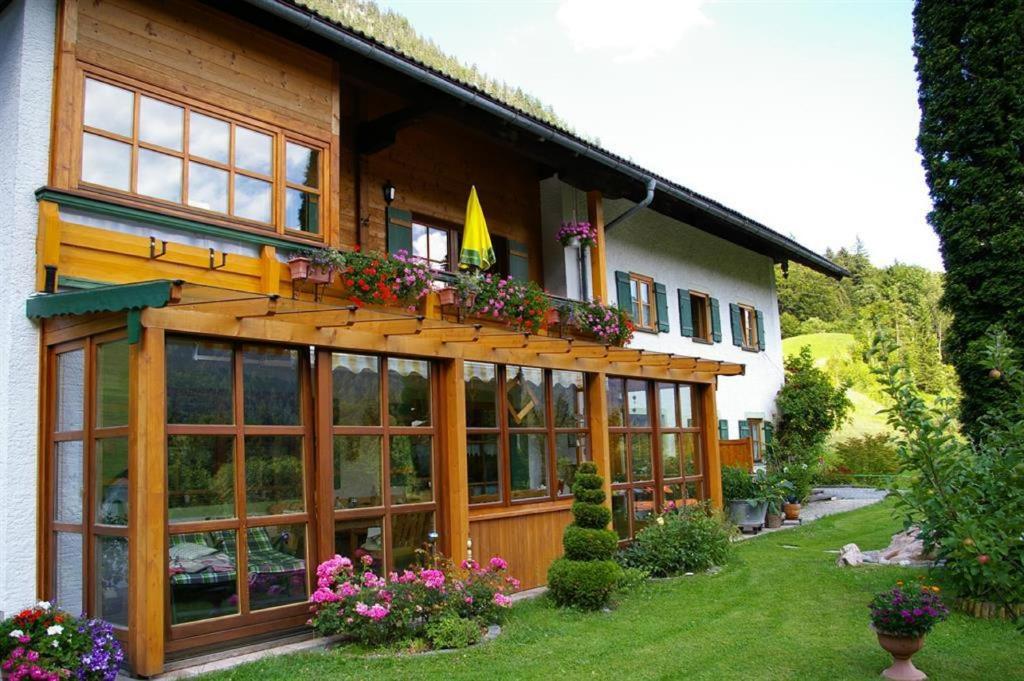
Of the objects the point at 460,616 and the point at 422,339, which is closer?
the point at 460,616

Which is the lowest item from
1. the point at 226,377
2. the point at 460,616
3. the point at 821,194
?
the point at 460,616

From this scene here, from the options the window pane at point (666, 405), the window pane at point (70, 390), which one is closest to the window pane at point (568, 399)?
the window pane at point (666, 405)

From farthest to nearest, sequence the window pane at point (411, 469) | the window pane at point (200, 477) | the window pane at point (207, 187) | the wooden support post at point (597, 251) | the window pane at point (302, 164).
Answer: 1. the wooden support post at point (597, 251)
2. the window pane at point (302, 164)
3. the window pane at point (411, 469)
4. the window pane at point (207, 187)
5. the window pane at point (200, 477)

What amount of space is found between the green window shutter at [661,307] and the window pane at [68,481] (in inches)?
462

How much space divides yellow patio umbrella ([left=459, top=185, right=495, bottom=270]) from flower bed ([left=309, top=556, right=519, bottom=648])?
4.19m

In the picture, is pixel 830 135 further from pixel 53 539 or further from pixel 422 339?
pixel 53 539

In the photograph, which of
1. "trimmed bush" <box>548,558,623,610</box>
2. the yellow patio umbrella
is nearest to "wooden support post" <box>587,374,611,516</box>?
Answer: the yellow patio umbrella

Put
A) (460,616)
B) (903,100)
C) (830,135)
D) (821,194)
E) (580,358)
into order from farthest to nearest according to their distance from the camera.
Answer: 1. (821,194)
2. (830,135)
3. (903,100)
4. (580,358)
5. (460,616)

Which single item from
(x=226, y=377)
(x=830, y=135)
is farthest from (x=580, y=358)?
(x=830, y=135)

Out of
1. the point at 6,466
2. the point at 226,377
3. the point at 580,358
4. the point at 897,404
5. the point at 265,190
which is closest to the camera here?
the point at 897,404

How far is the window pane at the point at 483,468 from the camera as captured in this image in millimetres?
10195

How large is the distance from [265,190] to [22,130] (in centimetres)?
227

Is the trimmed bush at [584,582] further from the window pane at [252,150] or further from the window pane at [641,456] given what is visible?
the window pane at [252,150]

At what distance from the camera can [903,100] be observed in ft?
45.2
